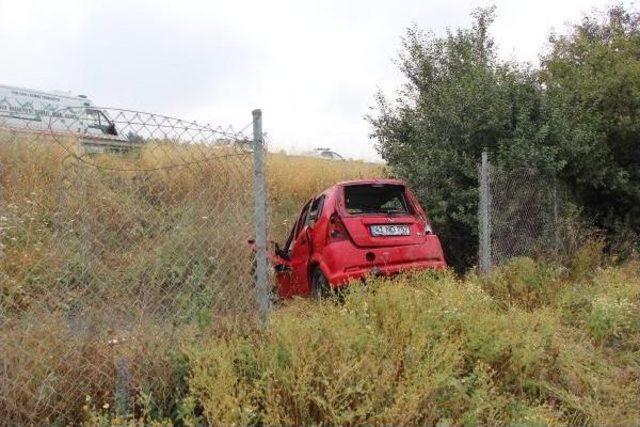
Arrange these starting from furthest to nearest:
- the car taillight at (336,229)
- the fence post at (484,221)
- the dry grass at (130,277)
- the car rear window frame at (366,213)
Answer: the fence post at (484,221) → the car rear window frame at (366,213) → the car taillight at (336,229) → the dry grass at (130,277)

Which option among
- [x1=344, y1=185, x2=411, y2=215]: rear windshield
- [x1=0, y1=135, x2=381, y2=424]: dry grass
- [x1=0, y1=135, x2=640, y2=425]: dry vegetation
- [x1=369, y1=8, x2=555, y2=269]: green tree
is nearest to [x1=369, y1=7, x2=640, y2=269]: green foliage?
[x1=369, y1=8, x2=555, y2=269]: green tree

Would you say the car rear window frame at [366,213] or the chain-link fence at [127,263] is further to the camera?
the car rear window frame at [366,213]

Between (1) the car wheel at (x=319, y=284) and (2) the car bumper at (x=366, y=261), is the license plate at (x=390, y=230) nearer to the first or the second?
(2) the car bumper at (x=366, y=261)

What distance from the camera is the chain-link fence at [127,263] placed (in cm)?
352

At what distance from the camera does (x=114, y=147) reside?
386 centimetres

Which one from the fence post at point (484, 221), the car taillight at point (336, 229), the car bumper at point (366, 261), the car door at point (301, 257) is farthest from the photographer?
the fence post at point (484, 221)

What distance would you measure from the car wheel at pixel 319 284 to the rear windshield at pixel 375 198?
0.90 meters

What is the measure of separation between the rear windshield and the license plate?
13.2 inches

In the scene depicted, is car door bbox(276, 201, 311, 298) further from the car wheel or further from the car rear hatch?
the car rear hatch

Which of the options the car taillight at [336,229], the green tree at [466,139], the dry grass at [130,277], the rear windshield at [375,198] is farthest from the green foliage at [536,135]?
the dry grass at [130,277]

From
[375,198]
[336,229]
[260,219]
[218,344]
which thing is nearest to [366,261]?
[336,229]

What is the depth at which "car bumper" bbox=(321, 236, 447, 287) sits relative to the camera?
6.05m

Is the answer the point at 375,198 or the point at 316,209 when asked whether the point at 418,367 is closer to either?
the point at 316,209

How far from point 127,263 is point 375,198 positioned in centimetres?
384
